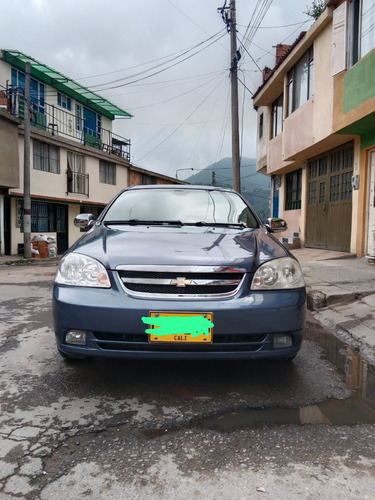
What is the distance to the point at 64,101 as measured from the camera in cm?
2283

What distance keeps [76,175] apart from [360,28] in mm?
16715

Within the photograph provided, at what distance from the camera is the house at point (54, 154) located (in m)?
16.9

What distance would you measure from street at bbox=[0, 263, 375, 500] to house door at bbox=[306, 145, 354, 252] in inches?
297

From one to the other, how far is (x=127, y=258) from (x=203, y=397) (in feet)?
3.36

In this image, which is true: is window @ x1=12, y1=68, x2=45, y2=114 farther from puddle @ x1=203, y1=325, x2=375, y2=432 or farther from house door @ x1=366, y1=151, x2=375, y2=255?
puddle @ x1=203, y1=325, x2=375, y2=432

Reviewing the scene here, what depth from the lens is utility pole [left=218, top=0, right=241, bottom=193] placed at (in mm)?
13697

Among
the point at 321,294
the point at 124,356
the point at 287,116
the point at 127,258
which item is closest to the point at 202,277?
the point at 127,258

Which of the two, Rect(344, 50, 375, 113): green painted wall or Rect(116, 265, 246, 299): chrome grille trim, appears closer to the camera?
Rect(116, 265, 246, 299): chrome grille trim

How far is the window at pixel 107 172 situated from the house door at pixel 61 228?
343 centimetres

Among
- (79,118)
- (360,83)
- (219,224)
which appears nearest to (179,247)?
(219,224)

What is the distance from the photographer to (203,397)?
8.37 ft

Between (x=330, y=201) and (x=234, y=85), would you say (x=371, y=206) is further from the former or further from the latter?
(x=234, y=85)

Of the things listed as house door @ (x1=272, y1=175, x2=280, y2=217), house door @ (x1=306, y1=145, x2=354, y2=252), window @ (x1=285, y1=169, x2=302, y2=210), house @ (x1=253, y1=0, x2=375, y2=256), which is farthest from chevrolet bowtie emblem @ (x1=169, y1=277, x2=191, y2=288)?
house door @ (x1=272, y1=175, x2=280, y2=217)

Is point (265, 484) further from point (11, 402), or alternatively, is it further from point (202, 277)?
point (11, 402)
